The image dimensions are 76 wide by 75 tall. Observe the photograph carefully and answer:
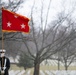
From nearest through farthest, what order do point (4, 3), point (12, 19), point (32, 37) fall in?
point (12, 19) < point (4, 3) < point (32, 37)

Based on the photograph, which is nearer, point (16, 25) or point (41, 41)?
point (16, 25)

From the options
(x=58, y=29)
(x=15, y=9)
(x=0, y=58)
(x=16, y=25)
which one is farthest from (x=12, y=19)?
(x=58, y=29)

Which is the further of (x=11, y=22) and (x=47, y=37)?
(x=47, y=37)

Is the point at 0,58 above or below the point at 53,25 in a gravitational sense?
below

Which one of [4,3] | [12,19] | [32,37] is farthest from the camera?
[32,37]

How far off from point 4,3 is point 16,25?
5565mm

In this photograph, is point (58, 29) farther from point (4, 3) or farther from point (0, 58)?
point (0, 58)

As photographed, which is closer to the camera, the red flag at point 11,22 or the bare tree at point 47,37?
the red flag at point 11,22

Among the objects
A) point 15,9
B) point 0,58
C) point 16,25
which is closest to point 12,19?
point 16,25

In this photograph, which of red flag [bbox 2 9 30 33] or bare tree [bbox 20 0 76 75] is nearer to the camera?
red flag [bbox 2 9 30 33]

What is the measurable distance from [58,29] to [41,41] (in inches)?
60.9

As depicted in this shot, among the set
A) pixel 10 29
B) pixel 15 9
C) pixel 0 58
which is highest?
pixel 15 9

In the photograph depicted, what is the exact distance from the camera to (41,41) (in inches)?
752

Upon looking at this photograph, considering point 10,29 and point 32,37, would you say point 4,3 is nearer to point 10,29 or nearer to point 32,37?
A: point 32,37
